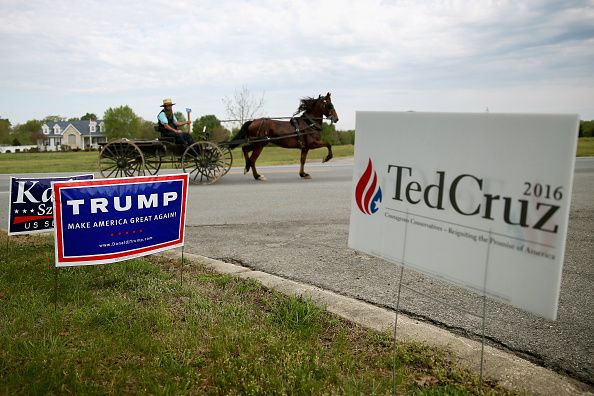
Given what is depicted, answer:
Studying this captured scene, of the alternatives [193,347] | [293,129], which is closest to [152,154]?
[293,129]

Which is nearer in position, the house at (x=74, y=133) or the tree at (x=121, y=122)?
the tree at (x=121, y=122)

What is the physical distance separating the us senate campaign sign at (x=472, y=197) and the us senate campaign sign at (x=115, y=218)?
220cm

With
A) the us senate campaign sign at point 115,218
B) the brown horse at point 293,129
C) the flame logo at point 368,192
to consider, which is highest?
the brown horse at point 293,129

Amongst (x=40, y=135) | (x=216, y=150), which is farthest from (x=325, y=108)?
(x=40, y=135)

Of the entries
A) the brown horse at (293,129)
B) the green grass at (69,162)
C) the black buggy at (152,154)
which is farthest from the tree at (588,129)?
the black buggy at (152,154)

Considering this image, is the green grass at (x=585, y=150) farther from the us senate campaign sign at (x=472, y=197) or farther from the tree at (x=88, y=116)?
the tree at (x=88, y=116)

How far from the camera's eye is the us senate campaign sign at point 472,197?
2.18 metres

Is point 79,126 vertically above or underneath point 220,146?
above

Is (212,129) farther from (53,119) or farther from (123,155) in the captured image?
(53,119)

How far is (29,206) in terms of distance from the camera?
569 cm

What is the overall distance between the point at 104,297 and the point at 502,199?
344 cm

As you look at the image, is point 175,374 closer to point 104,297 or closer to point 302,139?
point 104,297

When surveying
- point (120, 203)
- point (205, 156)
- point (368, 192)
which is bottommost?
point (120, 203)

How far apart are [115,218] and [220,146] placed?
9440mm
